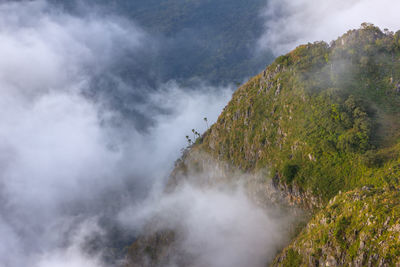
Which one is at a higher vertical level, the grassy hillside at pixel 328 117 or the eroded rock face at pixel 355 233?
the grassy hillside at pixel 328 117

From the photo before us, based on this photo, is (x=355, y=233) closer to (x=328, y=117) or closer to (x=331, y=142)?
(x=331, y=142)

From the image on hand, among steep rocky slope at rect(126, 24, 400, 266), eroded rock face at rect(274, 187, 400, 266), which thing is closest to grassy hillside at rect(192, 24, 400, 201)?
steep rocky slope at rect(126, 24, 400, 266)

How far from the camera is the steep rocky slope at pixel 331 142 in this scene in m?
89.9

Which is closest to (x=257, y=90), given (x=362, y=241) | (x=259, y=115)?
(x=259, y=115)

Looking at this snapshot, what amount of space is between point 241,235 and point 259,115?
208ft

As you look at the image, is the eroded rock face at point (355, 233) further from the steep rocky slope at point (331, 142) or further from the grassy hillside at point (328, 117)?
the grassy hillside at point (328, 117)

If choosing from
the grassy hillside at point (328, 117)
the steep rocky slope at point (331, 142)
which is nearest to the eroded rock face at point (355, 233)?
the steep rocky slope at point (331, 142)

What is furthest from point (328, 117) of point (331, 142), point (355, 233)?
point (355, 233)

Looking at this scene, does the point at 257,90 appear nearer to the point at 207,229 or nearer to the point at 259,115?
the point at 259,115

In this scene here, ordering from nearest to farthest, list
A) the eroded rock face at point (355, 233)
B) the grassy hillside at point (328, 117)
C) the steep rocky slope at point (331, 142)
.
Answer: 1. the eroded rock face at point (355, 233)
2. the steep rocky slope at point (331, 142)
3. the grassy hillside at point (328, 117)

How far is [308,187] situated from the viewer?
4916 inches

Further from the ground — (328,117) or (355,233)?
(328,117)

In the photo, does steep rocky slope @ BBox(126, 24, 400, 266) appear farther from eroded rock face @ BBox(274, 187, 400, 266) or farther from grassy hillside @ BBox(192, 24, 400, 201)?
grassy hillside @ BBox(192, 24, 400, 201)

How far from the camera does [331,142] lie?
124250mm
